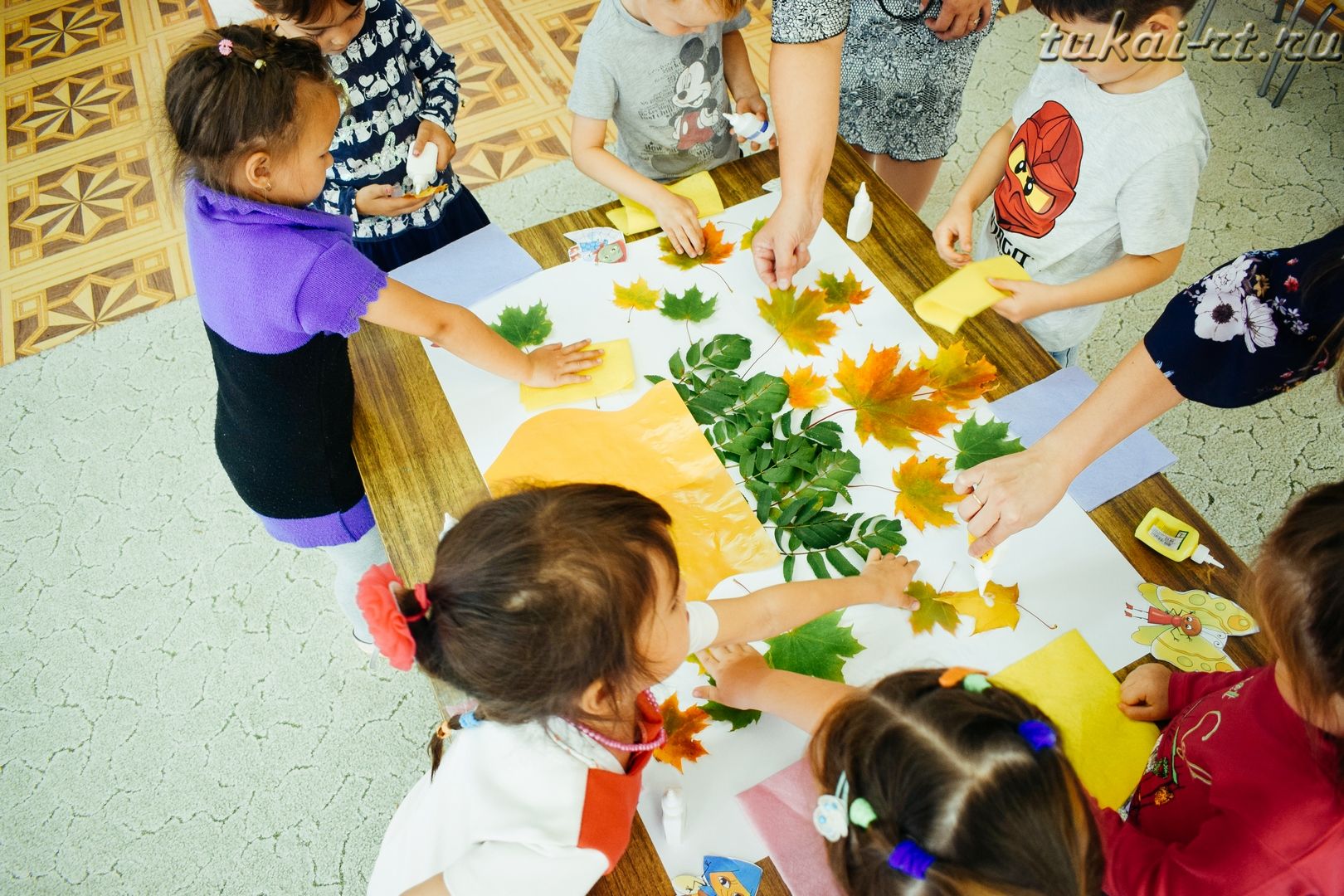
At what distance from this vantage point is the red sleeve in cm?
87

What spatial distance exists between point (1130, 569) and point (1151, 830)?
0.28 m

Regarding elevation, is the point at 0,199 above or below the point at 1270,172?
below


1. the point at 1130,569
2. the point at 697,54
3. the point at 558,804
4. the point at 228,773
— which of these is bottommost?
the point at 228,773

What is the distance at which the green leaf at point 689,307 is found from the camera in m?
1.23

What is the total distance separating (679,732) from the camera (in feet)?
3.02

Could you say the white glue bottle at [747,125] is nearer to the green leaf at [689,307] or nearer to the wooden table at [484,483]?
the wooden table at [484,483]

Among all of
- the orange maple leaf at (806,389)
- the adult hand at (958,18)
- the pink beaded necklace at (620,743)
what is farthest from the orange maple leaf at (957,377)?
the adult hand at (958,18)

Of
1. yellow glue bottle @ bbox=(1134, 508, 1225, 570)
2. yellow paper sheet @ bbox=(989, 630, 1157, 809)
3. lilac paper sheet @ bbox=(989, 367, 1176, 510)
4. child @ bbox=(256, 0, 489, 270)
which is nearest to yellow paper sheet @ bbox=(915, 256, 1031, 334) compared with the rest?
lilac paper sheet @ bbox=(989, 367, 1176, 510)

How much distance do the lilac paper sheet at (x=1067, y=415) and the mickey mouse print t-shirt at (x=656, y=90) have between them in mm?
731

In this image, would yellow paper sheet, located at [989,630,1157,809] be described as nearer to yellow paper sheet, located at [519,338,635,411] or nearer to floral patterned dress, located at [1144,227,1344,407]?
floral patterned dress, located at [1144,227,1344,407]

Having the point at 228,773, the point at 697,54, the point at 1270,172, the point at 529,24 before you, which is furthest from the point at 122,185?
the point at 1270,172

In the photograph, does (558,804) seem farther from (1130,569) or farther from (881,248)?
(881,248)

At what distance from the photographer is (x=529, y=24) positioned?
9.97 ft

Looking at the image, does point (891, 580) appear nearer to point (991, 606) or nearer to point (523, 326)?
point (991, 606)
